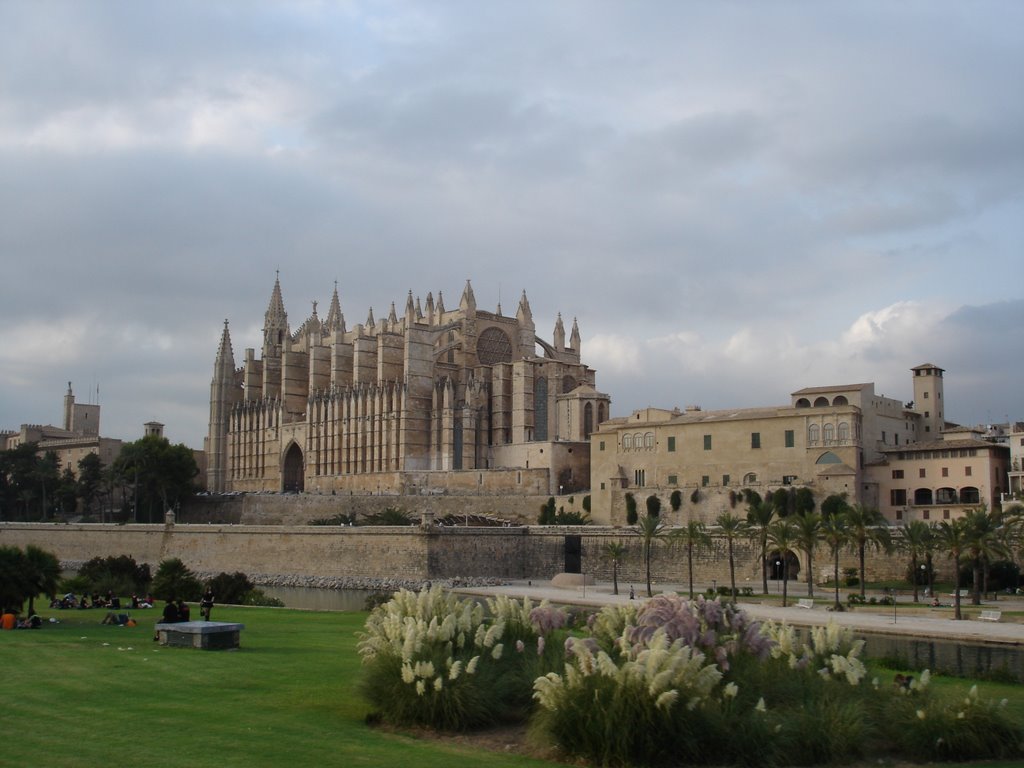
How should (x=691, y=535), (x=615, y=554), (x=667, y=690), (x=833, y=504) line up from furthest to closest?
(x=833, y=504), (x=615, y=554), (x=691, y=535), (x=667, y=690)

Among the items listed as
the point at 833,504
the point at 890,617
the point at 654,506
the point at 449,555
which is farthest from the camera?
the point at 654,506

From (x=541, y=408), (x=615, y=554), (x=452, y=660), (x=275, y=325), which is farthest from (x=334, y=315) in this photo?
(x=452, y=660)

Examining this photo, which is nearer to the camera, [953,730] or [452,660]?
[953,730]

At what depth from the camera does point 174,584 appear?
1284 inches

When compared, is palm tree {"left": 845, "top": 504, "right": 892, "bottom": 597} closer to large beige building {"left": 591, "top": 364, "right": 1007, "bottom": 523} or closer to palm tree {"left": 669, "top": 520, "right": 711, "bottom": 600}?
palm tree {"left": 669, "top": 520, "right": 711, "bottom": 600}

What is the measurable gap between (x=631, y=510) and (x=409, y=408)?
962 inches

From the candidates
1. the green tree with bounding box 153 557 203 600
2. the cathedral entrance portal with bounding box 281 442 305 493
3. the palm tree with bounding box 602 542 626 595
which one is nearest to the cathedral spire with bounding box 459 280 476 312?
the cathedral entrance portal with bounding box 281 442 305 493

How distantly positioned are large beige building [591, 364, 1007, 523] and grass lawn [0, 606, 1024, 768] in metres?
32.1

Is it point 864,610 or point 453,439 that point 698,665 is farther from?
point 453,439

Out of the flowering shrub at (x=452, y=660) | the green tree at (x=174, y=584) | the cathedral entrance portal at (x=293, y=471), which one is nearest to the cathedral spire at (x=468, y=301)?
the cathedral entrance portal at (x=293, y=471)

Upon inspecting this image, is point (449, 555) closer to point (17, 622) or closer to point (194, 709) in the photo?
point (17, 622)

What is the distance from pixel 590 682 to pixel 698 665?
4.04 ft

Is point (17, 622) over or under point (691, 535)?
under

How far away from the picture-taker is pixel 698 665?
12.0 meters
